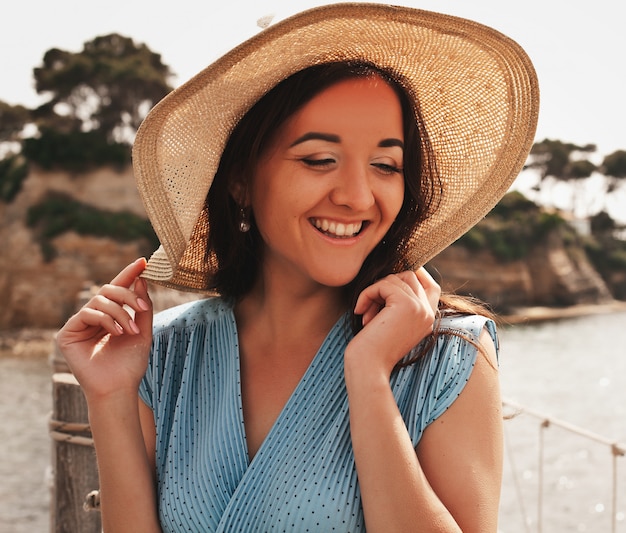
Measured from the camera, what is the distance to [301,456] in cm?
170

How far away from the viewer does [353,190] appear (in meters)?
1.71

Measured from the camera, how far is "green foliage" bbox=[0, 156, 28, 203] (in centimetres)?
3175

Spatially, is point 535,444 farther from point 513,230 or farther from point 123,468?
point 513,230

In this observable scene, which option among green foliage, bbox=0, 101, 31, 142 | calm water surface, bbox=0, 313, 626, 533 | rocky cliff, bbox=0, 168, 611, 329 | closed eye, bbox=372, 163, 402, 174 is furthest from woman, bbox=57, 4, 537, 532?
green foliage, bbox=0, 101, 31, 142

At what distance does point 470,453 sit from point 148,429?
903 mm

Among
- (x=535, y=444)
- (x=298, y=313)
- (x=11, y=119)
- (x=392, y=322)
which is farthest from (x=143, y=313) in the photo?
(x=11, y=119)

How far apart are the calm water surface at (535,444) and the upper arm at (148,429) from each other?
101cm

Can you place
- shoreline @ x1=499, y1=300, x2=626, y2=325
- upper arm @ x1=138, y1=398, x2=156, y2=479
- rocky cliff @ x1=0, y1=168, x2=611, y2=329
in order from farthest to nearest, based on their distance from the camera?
shoreline @ x1=499, y1=300, x2=626, y2=325 → rocky cliff @ x1=0, y1=168, x2=611, y2=329 → upper arm @ x1=138, y1=398, x2=156, y2=479

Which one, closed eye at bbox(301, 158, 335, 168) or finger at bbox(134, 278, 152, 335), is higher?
closed eye at bbox(301, 158, 335, 168)

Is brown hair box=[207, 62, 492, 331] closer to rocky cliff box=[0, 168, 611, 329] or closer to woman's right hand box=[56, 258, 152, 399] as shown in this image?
woman's right hand box=[56, 258, 152, 399]

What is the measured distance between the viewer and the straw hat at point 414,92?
1759mm

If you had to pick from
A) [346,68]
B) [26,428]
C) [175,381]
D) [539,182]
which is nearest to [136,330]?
[175,381]

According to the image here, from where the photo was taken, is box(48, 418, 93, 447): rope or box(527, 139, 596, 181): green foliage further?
box(527, 139, 596, 181): green foliage

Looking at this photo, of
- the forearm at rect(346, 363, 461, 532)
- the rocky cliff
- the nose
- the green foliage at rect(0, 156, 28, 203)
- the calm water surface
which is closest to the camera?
the forearm at rect(346, 363, 461, 532)
